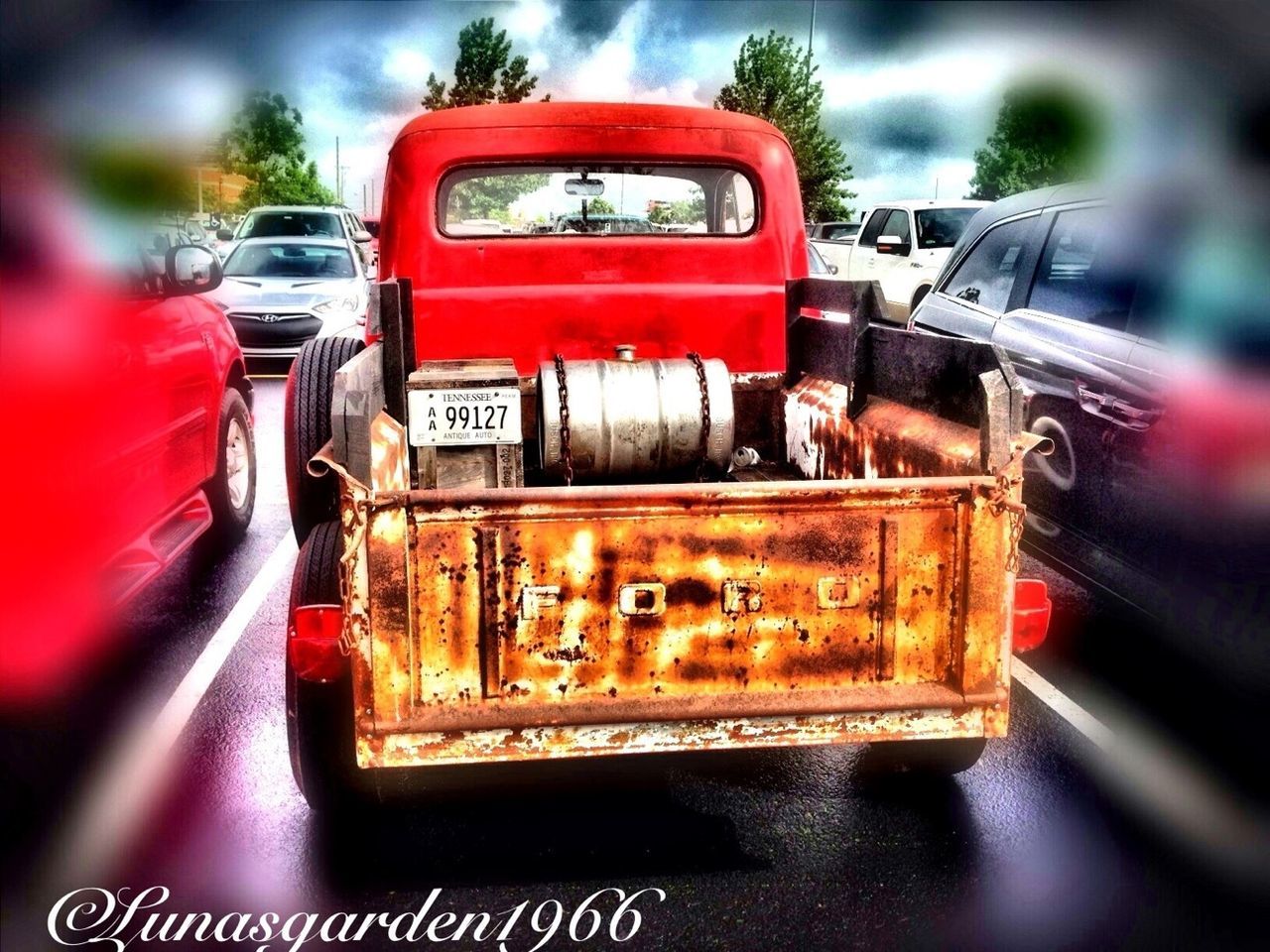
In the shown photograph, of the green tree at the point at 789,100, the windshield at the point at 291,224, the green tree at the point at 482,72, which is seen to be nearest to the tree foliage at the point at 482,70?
the green tree at the point at 482,72

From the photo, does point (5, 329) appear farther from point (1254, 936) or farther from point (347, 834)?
point (1254, 936)

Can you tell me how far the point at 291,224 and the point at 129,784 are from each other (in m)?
17.5

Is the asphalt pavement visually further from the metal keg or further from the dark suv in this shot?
the metal keg

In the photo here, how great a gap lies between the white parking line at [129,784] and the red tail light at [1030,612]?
2644 mm

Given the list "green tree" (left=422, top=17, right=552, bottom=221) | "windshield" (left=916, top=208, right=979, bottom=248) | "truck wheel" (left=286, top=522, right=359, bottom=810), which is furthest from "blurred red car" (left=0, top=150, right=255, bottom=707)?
"green tree" (left=422, top=17, right=552, bottom=221)

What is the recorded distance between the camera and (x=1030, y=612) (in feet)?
9.87

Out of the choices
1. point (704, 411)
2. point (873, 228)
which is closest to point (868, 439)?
point (704, 411)

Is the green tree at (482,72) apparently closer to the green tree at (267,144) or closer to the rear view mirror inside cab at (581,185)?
the green tree at (267,144)

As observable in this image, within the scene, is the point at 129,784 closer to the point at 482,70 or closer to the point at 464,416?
the point at 464,416

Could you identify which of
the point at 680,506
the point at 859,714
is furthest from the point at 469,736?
the point at 859,714

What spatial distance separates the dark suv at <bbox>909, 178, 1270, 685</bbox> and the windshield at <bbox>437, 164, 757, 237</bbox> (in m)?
1.52

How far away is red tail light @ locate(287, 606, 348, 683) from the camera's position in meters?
2.88

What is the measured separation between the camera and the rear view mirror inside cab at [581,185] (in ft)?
17.4

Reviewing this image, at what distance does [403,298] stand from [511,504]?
81.9 inches
